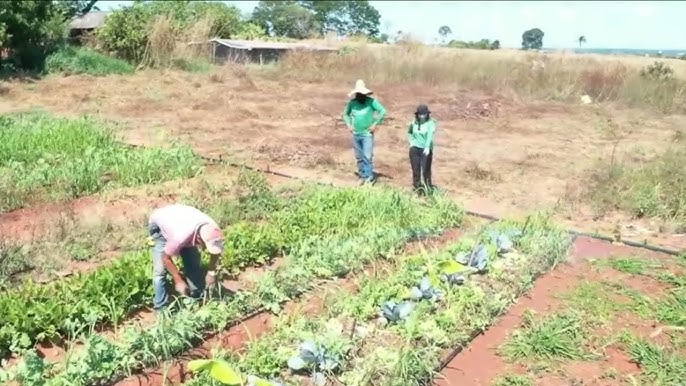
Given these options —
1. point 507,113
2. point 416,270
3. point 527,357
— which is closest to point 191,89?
Result: point 507,113

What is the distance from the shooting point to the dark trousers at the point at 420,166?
756 cm

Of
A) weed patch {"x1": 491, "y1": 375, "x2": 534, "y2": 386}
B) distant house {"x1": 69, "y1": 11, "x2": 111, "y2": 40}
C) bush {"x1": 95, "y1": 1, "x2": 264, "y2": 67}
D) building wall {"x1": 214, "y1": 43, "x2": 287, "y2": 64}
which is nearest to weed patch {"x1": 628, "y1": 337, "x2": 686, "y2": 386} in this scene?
weed patch {"x1": 491, "y1": 375, "x2": 534, "y2": 386}

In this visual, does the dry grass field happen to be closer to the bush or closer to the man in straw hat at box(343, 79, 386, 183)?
the man in straw hat at box(343, 79, 386, 183)

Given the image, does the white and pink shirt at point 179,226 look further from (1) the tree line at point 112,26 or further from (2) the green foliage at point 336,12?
(2) the green foliage at point 336,12

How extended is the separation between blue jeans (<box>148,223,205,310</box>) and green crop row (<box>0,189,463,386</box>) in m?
0.21

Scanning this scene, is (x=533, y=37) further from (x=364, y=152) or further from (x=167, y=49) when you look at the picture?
(x=364, y=152)

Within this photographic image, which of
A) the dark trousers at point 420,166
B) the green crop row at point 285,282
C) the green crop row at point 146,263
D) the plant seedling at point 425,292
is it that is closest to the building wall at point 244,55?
the dark trousers at point 420,166

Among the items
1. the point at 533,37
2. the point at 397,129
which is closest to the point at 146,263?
the point at 397,129

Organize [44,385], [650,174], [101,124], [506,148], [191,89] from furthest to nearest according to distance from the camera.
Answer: [191,89]
[506,148]
[101,124]
[650,174]
[44,385]

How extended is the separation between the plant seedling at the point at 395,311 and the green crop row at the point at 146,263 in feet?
4.81

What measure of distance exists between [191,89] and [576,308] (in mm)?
13385

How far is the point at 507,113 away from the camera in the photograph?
14977 millimetres

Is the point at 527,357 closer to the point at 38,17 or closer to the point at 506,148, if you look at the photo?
the point at 506,148

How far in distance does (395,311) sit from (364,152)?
4091 mm
